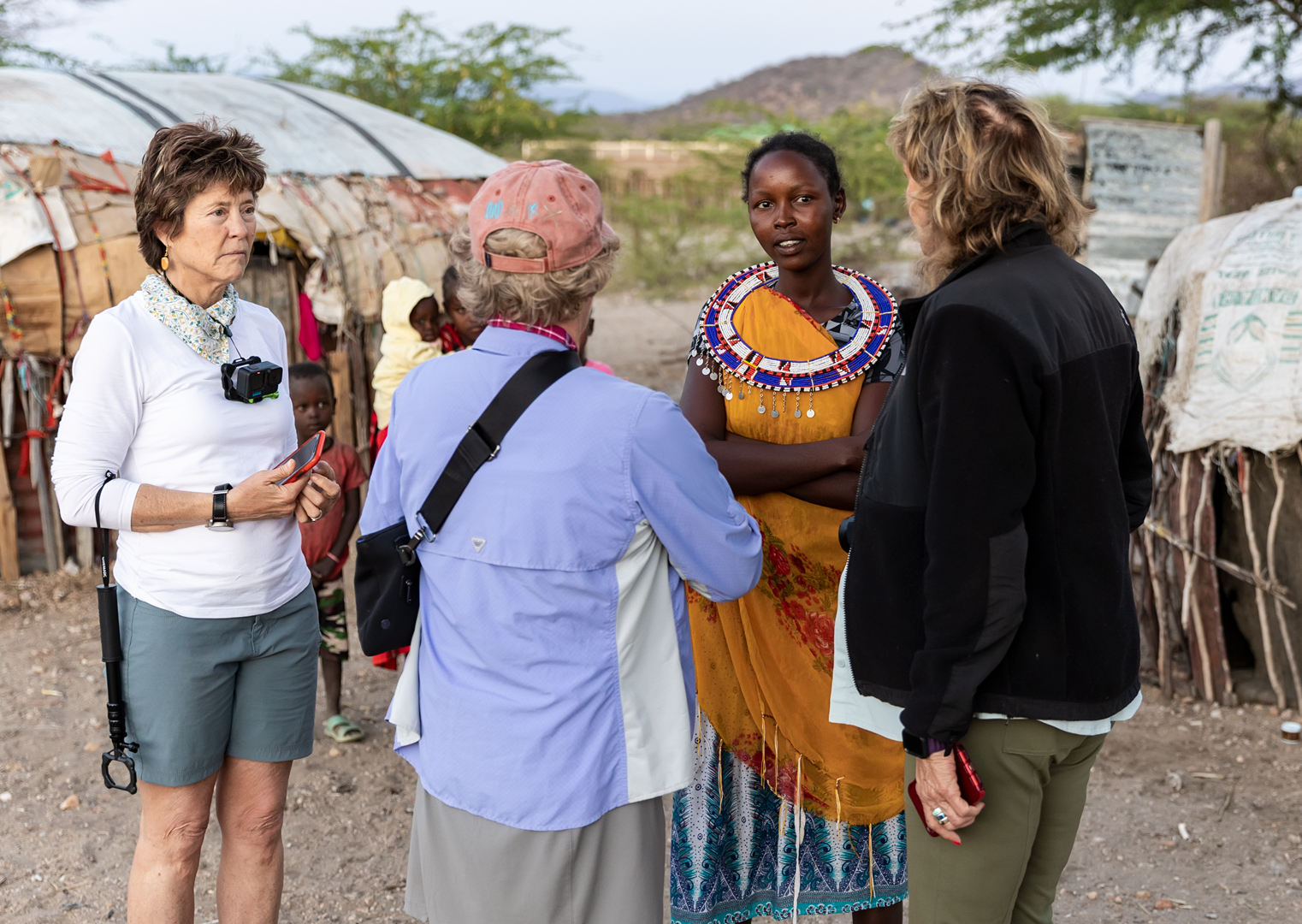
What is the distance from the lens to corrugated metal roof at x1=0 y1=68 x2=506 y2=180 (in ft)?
21.1

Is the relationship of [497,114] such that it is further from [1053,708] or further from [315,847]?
[1053,708]

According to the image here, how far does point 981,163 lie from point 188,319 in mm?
1554

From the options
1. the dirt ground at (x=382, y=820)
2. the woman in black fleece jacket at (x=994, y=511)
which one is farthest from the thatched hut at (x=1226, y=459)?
the woman in black fleece jacket at (x=994, y=511)

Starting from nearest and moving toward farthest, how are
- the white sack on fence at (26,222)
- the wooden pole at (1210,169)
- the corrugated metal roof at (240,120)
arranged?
the white sack on fence at (26,222) < the corrugated metal roof at (240,120) < the wooden pole at (1210,169)

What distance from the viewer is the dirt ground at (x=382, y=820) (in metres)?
3.19

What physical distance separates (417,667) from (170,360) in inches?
33.8

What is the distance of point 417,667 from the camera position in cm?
183

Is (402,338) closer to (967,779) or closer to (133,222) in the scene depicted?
(133,222)

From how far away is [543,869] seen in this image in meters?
1.69

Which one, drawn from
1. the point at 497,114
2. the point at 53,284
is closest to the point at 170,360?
the point at 53,284

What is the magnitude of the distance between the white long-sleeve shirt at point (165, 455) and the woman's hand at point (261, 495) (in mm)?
65

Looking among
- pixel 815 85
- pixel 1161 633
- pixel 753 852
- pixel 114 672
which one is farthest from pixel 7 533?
pixel 815 85

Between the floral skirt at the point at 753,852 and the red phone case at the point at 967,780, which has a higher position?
the red phone case at the point at 967,780

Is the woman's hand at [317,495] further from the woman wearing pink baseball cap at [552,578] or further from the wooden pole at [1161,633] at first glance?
the wooden pole at [1161,633]
